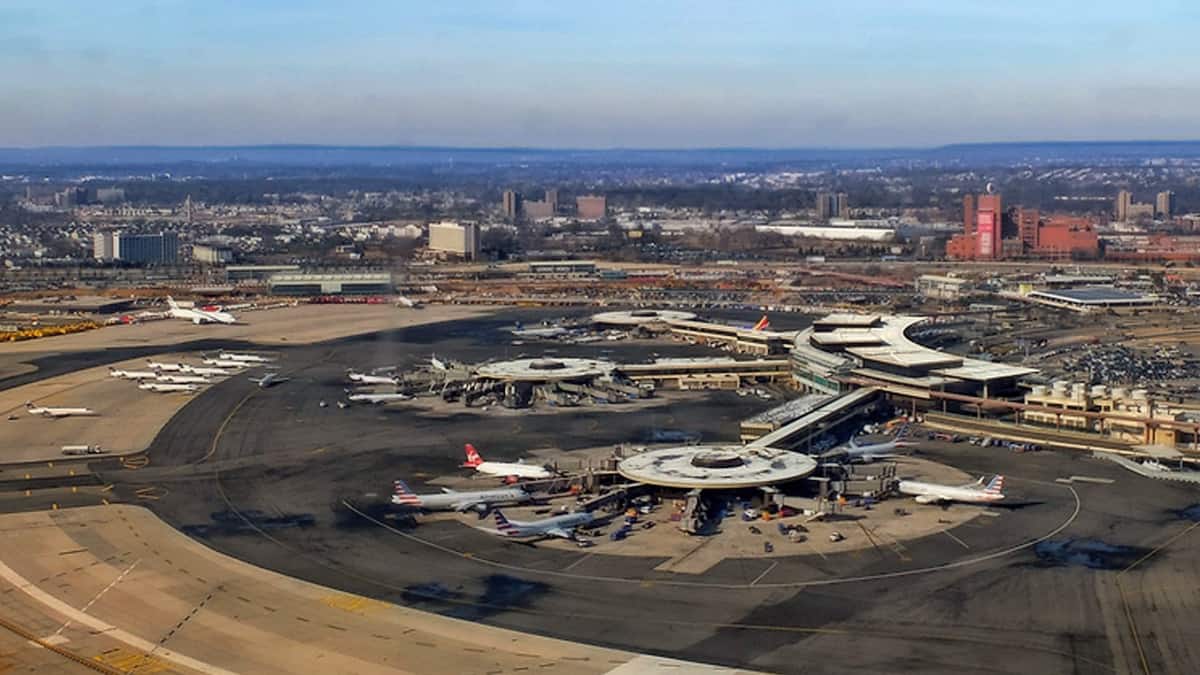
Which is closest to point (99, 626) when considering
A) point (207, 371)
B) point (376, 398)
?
point (376, 398)

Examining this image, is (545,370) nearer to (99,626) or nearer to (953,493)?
(953,493)

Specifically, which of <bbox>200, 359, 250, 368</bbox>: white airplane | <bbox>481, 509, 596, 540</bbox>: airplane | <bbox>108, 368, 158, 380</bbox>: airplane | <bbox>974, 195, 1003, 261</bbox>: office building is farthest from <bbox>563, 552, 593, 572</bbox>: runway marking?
<bbox>974, 195, 1003, 261</bbox>: office building

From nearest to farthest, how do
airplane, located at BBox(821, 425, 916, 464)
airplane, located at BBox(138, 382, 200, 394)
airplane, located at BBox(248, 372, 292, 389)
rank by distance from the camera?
airplane, located at BBox(821, 425, 916, 464), airplane, located at BBox(138, 382, 200, 394), airplane, located at BBox(248, 372, 292, 389)

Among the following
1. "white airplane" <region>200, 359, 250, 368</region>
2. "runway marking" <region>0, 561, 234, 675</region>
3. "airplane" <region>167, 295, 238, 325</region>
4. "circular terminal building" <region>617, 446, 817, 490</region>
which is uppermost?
"airplane" <region>167, 295, 238, 325</region>

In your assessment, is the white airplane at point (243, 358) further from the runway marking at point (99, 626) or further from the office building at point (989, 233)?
the office building at point (989, 233)

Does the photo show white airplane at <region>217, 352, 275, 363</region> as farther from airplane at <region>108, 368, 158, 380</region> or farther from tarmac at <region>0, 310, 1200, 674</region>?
tarmac at <region>0, 310, 1200, 674</region>

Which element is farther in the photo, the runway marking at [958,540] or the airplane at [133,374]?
the airplane at [133,374]

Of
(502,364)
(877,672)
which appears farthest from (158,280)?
(877,672)

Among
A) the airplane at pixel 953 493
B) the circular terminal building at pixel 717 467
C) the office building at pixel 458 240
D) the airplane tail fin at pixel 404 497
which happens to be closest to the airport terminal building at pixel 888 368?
the circular terminal building at pixel 717 467
